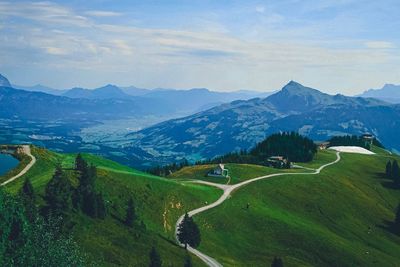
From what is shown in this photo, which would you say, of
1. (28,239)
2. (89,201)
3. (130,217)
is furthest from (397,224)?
(28,239)

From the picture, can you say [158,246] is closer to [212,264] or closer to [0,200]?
[212,264]

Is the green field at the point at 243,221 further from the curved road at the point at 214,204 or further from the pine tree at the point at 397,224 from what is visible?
the pine tree at the point at 397,224

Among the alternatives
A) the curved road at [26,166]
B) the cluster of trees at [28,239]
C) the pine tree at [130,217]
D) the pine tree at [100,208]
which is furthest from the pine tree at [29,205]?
the curved road at [26,166]

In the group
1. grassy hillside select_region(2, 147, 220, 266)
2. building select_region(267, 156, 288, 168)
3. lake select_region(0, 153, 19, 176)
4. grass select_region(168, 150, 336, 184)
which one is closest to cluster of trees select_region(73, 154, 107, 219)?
grassy hillside select_region(2, 147, 220, 266)

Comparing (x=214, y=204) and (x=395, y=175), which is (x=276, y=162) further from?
(x=214, y=204)

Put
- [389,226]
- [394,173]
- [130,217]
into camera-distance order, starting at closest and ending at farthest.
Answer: [130,217] → [389,226] → [394,173]

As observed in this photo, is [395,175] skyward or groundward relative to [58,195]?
groundward

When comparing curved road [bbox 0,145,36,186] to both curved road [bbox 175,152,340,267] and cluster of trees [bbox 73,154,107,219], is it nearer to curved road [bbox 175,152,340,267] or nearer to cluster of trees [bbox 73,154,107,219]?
cluster of trees [bbox 73,154,107,219]
